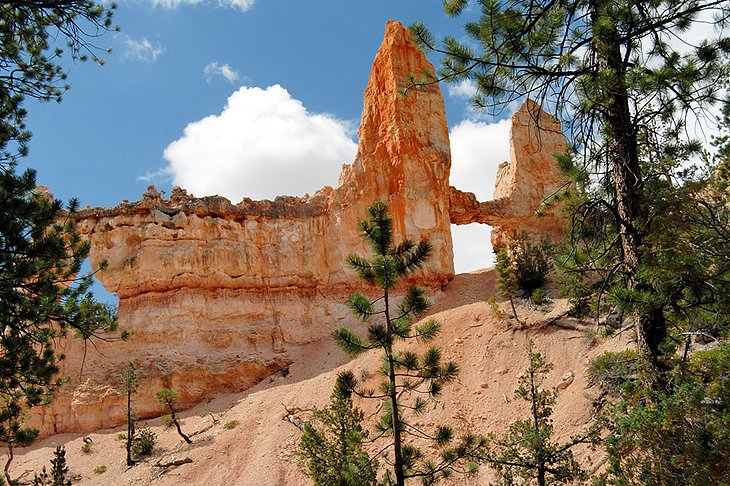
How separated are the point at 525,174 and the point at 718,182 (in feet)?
73.2

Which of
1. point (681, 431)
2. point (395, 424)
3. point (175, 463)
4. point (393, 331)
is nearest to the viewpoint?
point (681, 431)

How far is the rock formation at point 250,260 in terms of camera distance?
23438 mm

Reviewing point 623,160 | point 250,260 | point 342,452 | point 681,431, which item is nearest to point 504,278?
point 342,452

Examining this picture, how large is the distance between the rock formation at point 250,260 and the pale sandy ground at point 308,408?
1.41m

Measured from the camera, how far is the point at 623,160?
24.5 ft

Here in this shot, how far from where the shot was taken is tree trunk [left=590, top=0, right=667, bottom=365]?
7.03 metres

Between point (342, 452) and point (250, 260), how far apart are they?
45.7 feet

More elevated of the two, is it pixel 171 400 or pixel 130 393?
pixel 130 393

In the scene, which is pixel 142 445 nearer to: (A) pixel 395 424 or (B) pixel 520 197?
(A) pixel 395 424

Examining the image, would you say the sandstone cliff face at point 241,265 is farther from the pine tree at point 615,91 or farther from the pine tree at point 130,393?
the pine tree at point 615,91

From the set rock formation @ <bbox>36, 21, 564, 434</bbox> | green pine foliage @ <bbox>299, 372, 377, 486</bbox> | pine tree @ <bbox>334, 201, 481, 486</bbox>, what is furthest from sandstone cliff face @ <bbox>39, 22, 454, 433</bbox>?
pine tree @ <bbox>334, 201, 481, 486</bbox>

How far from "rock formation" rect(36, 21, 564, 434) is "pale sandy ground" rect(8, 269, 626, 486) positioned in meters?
1.41

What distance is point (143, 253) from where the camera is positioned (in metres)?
25.4

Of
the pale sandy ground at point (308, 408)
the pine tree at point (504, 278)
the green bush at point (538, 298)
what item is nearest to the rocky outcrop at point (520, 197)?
the green bush at point (538, 298)
